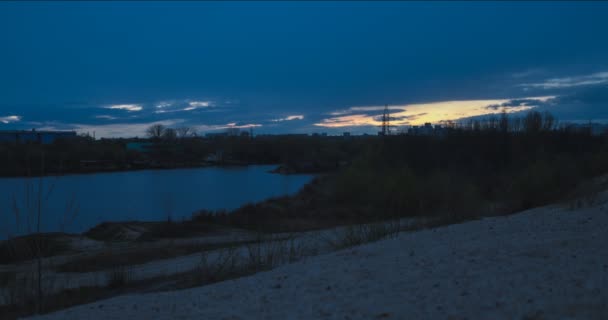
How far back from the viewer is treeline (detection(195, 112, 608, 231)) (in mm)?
19302

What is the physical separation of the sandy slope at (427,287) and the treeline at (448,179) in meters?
6.72

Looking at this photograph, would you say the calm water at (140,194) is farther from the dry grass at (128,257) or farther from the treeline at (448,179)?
the dry grass at (128,257)

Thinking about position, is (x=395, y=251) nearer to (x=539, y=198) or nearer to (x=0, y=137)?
(x=539, y=198)

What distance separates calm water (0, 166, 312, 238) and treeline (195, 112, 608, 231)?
17.2 feet

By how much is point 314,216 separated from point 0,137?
95.0 ft

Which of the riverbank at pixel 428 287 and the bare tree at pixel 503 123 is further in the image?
the bare tree at pixel 503 123

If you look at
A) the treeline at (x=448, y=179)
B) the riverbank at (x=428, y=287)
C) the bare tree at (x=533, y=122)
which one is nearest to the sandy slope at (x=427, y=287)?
the riverbank at (x=428, y=287)

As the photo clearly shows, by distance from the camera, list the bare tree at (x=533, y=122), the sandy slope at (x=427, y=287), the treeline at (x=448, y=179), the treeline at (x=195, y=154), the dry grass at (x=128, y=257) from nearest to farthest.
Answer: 1. the sandy slope at (x=427, y=287)
2. the dry grass at (x=128, y=257)
3. the treeline at (x=448, y=179)
4. the bare tree at (x=533, y=122)
5. the treeline at (x=195, y=154)

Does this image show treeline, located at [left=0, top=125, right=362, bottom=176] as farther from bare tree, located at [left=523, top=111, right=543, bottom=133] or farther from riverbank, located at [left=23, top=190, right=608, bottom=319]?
riverbank, located at [left=23, top=190, right=608, bottom=319]

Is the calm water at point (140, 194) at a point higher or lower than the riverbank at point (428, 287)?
lower

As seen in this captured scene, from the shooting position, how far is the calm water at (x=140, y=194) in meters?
28.3

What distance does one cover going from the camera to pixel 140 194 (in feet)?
127

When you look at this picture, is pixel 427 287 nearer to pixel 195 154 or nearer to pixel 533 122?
pixel 533 122

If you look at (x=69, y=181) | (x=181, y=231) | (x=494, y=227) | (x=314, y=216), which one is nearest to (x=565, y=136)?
(x=314, y=216)
